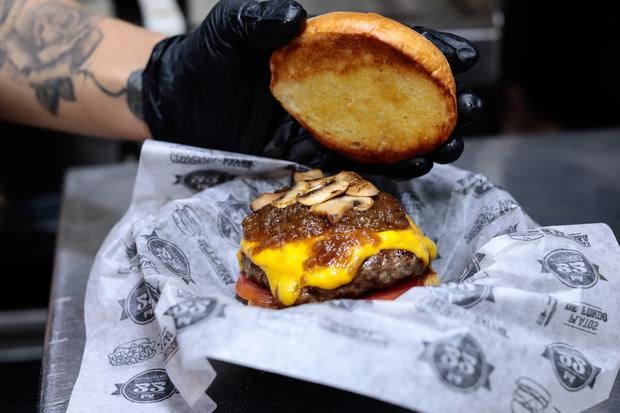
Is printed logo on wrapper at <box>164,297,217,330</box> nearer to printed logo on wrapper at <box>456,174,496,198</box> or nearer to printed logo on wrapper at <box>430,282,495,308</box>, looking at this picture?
printed logo on wrapper at <box>430,282,495,308</box>

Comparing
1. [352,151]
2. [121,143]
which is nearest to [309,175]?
[352,151]

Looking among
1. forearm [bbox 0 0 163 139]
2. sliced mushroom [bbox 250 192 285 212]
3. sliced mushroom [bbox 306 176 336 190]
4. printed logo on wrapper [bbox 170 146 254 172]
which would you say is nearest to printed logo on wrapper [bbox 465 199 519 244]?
sliced mushroom [bbox 306 176 336 190]

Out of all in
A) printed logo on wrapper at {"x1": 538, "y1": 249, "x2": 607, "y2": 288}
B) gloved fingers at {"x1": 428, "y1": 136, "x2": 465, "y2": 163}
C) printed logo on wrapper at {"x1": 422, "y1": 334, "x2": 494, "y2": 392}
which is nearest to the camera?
printed logo on wrapper at {"x1": 422, "y1": 334, "x2": 494, "y2": 392}

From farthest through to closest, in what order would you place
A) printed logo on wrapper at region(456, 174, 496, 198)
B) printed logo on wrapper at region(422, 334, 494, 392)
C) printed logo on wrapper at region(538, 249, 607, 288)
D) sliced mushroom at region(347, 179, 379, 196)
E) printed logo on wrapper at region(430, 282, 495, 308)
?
1. printed logo on wrapper at region(456, 174, 496, 198)
2. sliced mushroom at region(347, 179, 379, 196)
3. printed logo on wrapper at region(538, 249, 607, 288)
4. printed logo on wrapper at region(430, 282, 495, 308)
5. printed logo on wrapper at region(422, 334, 494, 392)

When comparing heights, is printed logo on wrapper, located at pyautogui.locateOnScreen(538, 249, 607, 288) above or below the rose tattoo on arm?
below

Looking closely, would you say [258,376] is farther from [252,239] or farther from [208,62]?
[208,62]

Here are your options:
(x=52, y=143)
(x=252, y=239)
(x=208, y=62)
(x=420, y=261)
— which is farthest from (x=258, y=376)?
(x=52, y=143)

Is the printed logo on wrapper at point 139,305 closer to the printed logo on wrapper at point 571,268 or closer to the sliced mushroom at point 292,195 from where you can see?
the sliced mushroom at point 292,195
